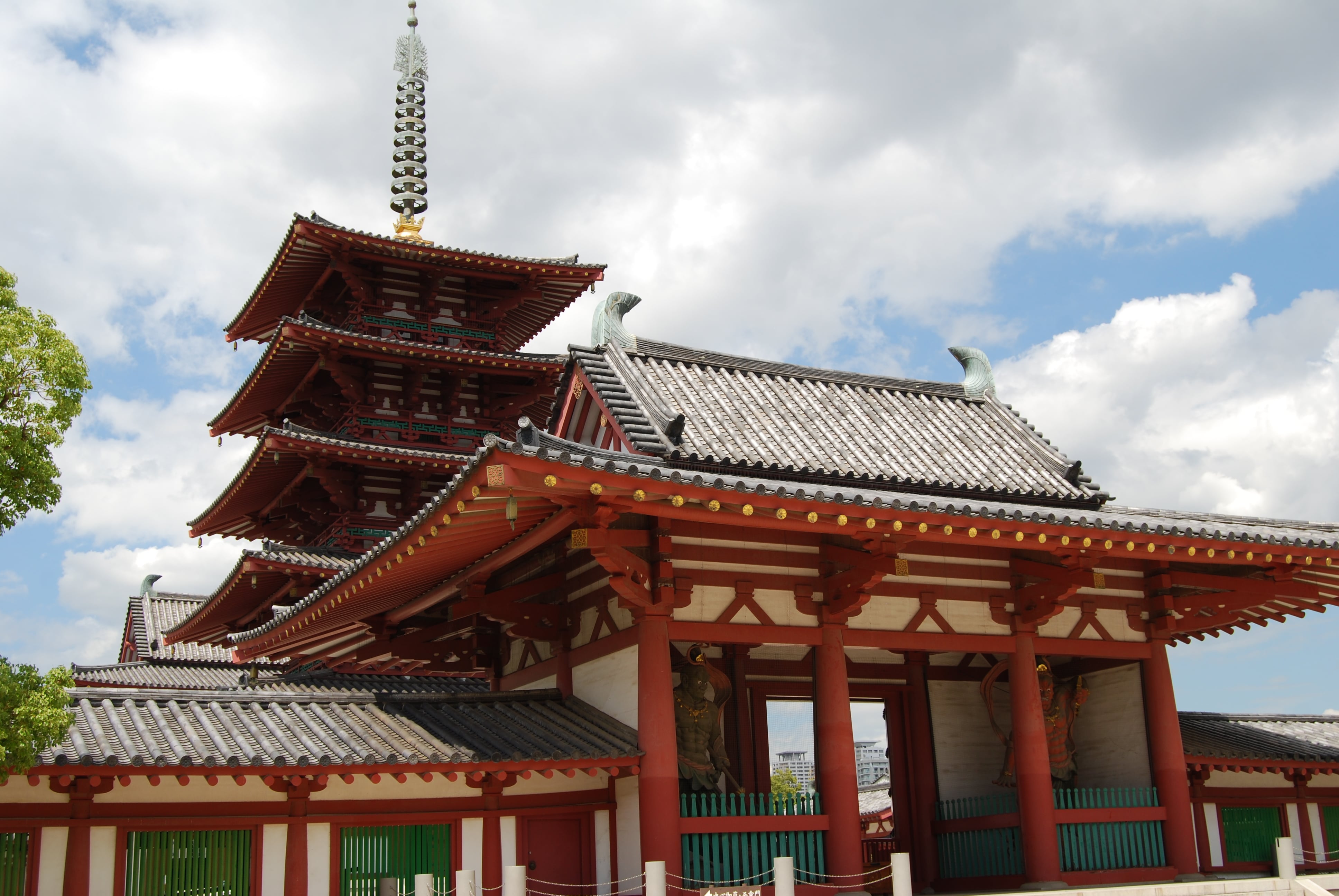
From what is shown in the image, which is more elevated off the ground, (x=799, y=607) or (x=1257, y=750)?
(x=799, y=607)

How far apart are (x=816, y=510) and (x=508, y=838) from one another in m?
4.27

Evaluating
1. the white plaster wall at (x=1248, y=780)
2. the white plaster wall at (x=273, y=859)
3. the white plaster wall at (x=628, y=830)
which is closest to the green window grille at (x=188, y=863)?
the white plaster wall at (x=273, y=859)

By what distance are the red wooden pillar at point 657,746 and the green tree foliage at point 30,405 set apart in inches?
206

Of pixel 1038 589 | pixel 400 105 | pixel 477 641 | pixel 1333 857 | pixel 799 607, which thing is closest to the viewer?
pixel 799 607

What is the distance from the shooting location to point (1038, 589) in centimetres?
1337

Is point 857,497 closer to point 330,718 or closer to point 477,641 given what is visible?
point 330,718

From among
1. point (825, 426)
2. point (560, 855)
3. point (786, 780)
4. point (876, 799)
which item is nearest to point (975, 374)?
point (825, 426)

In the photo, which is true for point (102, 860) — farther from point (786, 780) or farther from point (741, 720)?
point (786, 780)

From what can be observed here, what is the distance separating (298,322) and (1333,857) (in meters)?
19.0

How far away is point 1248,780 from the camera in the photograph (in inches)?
631

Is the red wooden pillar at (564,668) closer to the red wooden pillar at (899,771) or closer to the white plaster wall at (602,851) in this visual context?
the white plaster wall at (602,851)

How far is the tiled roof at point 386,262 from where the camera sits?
79.8 ft

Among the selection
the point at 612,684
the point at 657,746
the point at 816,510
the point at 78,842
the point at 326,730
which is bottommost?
the point at 78,842

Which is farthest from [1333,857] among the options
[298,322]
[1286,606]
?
[298,322]
